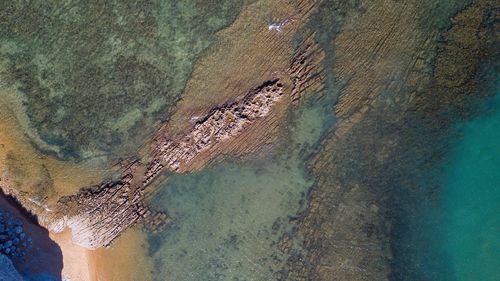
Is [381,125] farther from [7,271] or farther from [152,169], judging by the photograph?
[7,271]

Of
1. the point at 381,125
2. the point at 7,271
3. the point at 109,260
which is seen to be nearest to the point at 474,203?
the point at 381,125

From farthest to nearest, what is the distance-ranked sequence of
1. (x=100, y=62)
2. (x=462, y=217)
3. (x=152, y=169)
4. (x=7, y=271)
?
(x=152, y=169) < (x=462, y=217) < (x=100, y=62) < (x=7, y=271)

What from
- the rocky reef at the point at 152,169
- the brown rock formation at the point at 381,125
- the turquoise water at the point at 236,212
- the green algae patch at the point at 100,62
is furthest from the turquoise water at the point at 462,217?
the green algae patch at the point at 100,62

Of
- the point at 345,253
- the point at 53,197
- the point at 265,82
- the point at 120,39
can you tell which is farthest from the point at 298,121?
the point at 53,197

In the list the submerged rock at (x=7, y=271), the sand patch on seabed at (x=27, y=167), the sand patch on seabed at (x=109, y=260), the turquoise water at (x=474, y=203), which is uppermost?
the sand patch on seabed at (x=27, y=167)

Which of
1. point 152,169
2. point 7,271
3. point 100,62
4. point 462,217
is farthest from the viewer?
point 152,169

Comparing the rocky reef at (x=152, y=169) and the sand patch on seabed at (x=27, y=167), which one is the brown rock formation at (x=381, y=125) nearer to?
the rocky reef at (x=152, y=169)

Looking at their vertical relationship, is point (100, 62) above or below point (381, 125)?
above

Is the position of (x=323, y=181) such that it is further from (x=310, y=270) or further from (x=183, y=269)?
(x=183, y=269)
